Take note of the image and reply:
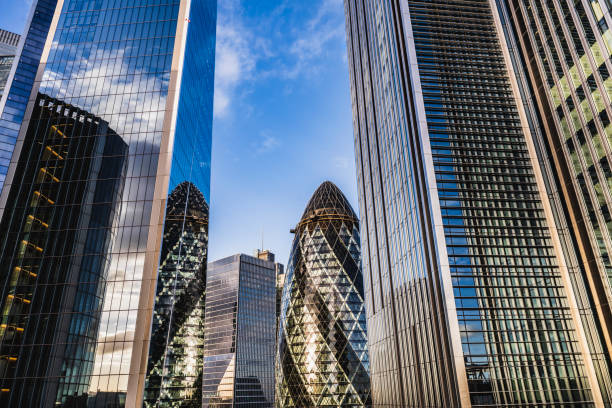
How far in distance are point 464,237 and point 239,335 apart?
134445 mm

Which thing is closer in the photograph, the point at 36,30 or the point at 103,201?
the point at 103,201

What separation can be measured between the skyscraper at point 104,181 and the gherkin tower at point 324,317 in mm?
53565

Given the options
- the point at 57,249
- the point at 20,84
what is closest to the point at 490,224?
the point at 57,249

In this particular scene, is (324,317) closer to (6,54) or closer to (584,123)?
(584,123)

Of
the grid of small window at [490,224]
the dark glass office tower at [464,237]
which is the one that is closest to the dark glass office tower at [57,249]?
the dark glass office tower at [464,237]

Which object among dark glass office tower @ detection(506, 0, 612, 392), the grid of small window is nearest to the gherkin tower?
the grid of small window

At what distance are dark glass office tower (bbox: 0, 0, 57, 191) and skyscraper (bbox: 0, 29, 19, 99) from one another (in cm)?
1518

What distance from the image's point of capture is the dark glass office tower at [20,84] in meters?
75.9

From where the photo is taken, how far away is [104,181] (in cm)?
4494

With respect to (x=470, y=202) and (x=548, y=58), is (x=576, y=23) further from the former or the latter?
(x=470, y=202)

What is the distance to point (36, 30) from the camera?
79.5 metres

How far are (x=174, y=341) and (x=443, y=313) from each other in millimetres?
25247

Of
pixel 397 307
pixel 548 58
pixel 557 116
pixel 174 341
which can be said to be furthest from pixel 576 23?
pixel 174 341

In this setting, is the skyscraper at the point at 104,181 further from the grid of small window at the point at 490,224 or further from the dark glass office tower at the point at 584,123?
the dark glass office tower at the point at 584,123
